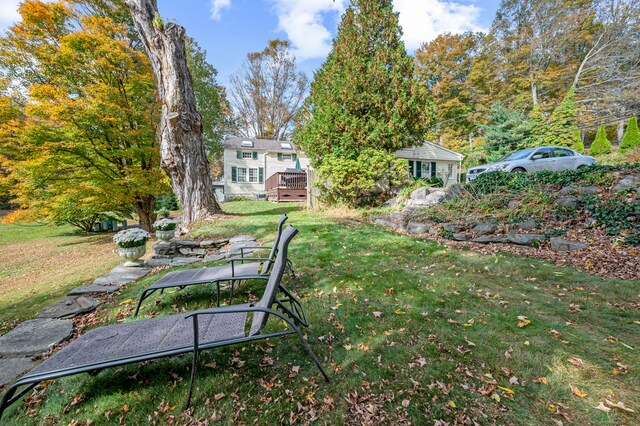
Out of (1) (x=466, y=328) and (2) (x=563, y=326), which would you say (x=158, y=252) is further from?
(2) (x=563, y=326)

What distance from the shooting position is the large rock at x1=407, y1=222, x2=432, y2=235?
6.75 m

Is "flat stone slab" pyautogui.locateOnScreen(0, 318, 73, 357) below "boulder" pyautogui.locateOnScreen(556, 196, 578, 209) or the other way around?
below

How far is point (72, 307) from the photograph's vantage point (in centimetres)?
312

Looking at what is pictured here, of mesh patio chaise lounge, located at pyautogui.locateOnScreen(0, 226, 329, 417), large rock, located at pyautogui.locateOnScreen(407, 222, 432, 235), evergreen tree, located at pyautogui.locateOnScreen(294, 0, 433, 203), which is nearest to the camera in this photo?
mesh patio chaise lounge, located at pyautogui.locateOnScreen(0, 226, 329, 417)

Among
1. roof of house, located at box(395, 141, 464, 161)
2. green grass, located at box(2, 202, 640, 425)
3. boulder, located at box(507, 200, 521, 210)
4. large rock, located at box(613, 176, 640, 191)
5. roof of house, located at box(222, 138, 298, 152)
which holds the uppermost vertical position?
roof of house, located at box(222, 138, 298, 152)

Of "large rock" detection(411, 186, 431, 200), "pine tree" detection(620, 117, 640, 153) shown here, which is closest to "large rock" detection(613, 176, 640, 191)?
"large rock" detection(411, 186, 431, 200)

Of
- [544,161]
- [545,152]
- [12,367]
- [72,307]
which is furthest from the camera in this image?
[545,152]

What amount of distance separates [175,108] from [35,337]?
22.5 feet

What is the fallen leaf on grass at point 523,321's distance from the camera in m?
2.64

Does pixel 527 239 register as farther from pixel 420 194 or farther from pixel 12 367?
pixel 12 367

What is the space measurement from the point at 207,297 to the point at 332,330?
172 cm

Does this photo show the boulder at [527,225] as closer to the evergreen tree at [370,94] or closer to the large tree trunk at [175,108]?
the evergreen tree at [370,94]

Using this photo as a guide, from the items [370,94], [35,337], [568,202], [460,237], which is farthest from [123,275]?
[370,94]

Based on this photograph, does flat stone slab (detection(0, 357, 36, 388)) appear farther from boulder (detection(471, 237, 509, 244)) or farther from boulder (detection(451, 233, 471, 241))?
boulder (detection(471, 237, 509, 244))
